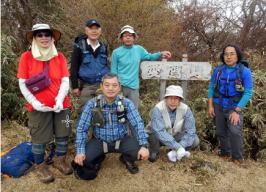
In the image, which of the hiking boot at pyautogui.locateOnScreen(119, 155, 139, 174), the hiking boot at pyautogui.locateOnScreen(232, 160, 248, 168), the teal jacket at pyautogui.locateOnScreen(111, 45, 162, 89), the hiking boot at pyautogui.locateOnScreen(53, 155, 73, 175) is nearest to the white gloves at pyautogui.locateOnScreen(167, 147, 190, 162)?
the hiking boot at pyautogui.locateOnScreen(119, 155, 139, 174)

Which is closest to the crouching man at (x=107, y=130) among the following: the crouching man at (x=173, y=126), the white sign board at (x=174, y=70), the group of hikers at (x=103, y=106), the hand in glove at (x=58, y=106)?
the group of hikers at (x=103, y=106)

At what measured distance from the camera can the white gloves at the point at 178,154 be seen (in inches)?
117

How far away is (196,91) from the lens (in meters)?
5.08

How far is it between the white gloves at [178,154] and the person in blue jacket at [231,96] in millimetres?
637

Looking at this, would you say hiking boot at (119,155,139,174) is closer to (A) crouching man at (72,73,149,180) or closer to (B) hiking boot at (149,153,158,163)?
(A) crouching man at (72,73,149,180)

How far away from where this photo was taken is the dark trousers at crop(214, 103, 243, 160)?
3100 millimetres

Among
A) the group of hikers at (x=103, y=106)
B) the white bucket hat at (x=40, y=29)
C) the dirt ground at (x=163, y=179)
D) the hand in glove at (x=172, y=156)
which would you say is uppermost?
the white bucket hat at (x=40, y=29)

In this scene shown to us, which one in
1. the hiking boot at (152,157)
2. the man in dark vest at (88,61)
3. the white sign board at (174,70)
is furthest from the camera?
the white sign board at (174,70)

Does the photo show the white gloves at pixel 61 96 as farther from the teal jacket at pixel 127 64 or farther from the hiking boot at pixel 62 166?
the teal jacket at pixel 127 64

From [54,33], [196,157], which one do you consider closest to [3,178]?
[54,33]

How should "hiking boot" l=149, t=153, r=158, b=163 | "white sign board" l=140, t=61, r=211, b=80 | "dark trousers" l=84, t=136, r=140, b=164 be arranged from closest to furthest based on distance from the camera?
1. "dark trousers" l=84, t=136, r=140, b=164
2. "hiking boot" l=149, t=153, r=158, b=163
3. "white sign board" l=140, t=61, r=211, b=80

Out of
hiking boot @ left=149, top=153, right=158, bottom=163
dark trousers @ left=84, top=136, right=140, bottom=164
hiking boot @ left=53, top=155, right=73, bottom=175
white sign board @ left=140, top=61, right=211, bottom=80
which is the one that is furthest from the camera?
white sign board @ left=140, top=61, right=211, bottom=80

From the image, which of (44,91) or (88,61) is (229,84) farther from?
(44,91)

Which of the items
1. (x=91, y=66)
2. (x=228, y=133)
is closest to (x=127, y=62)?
(x=91, y=66)
